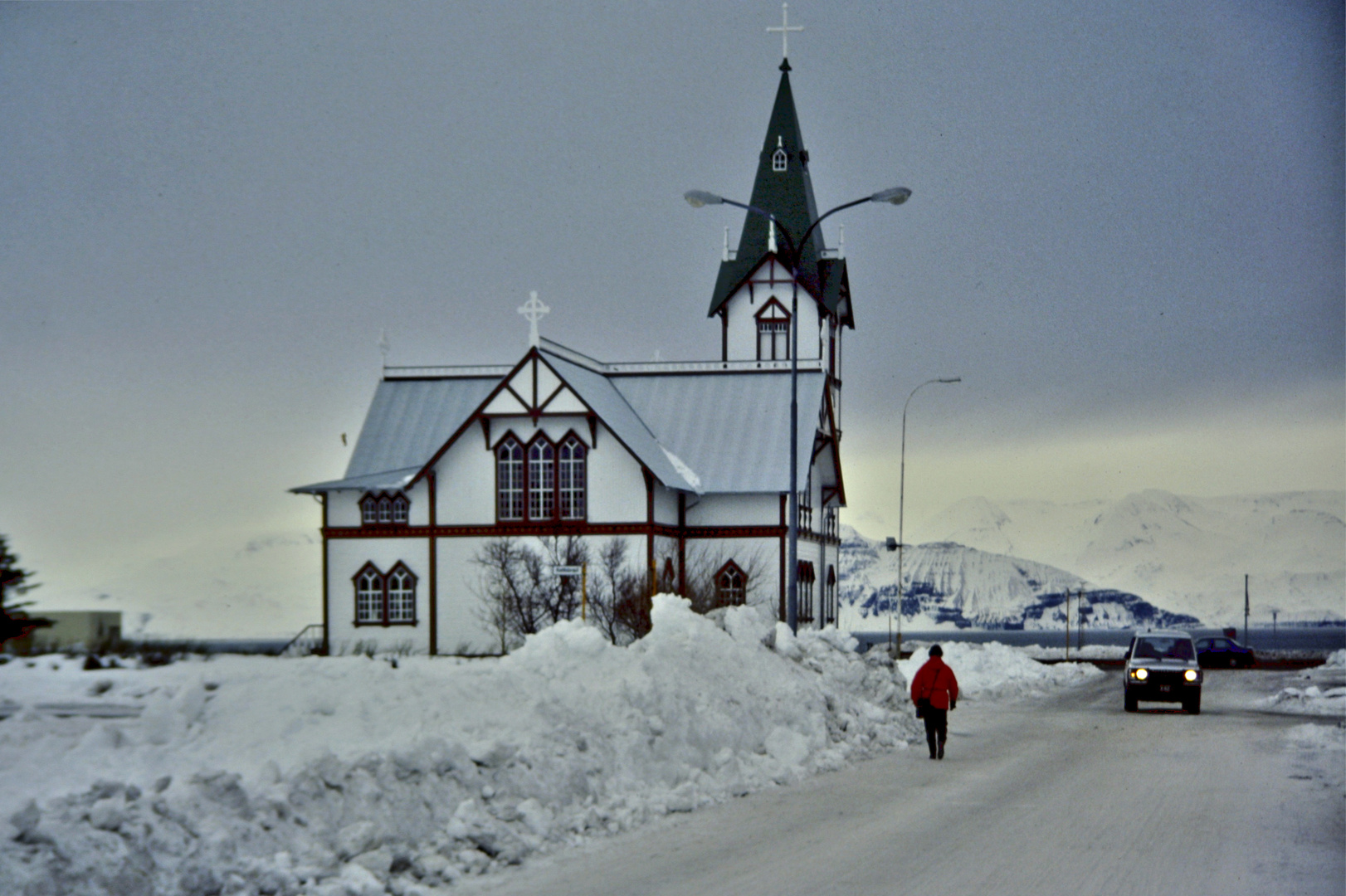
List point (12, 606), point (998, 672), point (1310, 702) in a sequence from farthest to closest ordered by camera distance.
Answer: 1. point (998, 672)
2. point (1310, 702)
3. point (12, 606)

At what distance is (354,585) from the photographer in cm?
5638

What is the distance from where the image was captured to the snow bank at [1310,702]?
32.8 m

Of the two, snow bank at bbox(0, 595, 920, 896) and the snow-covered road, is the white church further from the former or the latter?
snow bank at bbox(0, 595, 920, 896)

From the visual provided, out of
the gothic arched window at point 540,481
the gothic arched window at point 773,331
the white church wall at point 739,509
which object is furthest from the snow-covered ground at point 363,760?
the gothic arched window at point 773,331

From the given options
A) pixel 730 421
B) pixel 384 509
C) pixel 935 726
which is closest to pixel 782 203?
pixel 730 421

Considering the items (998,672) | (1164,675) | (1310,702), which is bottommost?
(998,672)

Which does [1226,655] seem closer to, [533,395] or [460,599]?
[533,395]

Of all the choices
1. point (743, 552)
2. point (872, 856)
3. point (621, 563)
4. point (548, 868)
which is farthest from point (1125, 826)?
point (743, 552)

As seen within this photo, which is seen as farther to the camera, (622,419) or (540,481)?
(622,419)

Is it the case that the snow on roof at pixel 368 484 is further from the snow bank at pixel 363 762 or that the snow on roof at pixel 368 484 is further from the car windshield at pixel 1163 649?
the snow bank at pixel 363 762

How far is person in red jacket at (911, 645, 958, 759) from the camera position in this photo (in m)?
20.3

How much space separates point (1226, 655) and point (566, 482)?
32769 millimetres

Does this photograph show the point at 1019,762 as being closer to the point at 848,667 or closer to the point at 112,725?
the point at 848,667

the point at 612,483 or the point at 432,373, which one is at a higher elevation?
the point at 432,373
